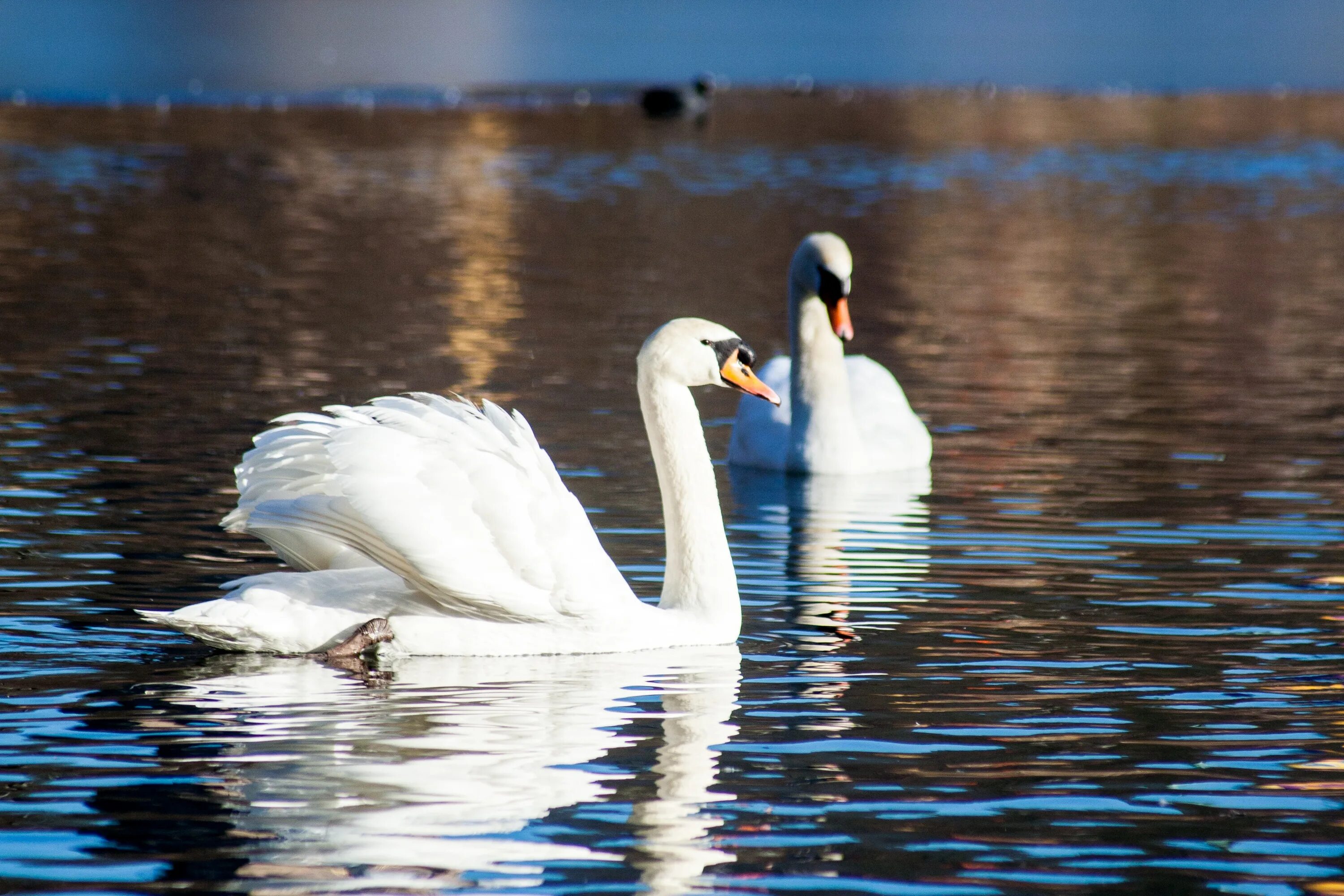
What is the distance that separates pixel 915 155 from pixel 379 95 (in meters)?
22.4

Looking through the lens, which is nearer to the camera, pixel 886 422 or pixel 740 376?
pixel 740 376

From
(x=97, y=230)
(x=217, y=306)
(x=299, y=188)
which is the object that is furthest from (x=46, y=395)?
(x=299, y=188)

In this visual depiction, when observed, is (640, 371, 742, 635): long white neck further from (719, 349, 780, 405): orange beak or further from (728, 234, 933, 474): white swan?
(728, 234, 933, 474): white swan

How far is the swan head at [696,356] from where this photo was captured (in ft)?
28.2

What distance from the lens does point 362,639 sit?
8.02m

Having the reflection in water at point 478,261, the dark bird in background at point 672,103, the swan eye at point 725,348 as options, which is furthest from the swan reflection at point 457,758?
the dark bird in background at point 672,103

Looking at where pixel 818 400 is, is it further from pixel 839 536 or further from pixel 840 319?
pixel 839 536

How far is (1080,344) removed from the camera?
19672 mm

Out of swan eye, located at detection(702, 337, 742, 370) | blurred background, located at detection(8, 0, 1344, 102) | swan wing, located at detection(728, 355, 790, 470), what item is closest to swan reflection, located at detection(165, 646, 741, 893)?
swan eye, located at detection(702, 337, 742, 370)

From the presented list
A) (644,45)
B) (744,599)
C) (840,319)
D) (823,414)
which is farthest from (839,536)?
(644,45)

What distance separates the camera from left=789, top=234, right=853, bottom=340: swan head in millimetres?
13539

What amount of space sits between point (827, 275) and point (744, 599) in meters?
4.33

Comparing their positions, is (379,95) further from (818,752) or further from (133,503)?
(818,752)

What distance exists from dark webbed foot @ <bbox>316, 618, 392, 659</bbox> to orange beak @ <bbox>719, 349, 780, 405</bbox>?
1703 mm
